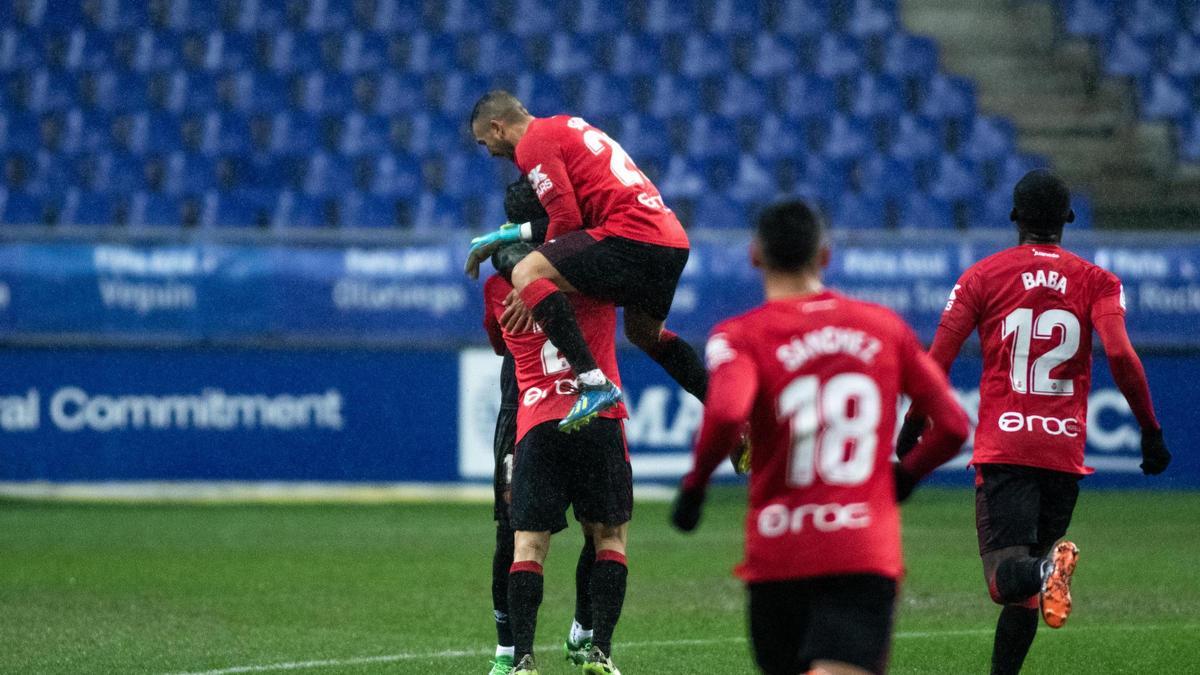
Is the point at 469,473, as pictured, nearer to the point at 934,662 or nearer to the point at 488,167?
the point at 488,167

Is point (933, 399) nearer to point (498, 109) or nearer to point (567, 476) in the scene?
point (567, 476)

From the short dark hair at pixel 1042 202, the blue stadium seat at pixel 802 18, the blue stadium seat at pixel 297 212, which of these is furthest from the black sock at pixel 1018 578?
the blue stadium seat at pixel 802 18

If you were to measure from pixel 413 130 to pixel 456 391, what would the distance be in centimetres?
465

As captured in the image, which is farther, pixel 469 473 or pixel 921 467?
pixel 469 473

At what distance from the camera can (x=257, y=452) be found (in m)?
15.3

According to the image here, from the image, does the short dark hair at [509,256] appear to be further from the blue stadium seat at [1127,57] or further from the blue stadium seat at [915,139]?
the blue stadium seat at [1127,57]

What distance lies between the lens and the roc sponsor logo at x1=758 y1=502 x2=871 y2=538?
14.9 feet

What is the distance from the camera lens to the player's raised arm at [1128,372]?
6410 mm

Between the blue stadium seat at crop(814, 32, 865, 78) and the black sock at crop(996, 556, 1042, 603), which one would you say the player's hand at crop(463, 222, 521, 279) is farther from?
the blue stadium seat at crop(814, 32, 865, 78)

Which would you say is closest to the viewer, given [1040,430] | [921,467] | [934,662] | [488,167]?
[921,467]

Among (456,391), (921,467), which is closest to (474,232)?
(456,391)

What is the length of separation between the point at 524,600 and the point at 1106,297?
2.45 meters

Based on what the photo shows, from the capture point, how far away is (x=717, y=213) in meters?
18.3

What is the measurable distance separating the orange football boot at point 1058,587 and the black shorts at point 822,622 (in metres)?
1.52
